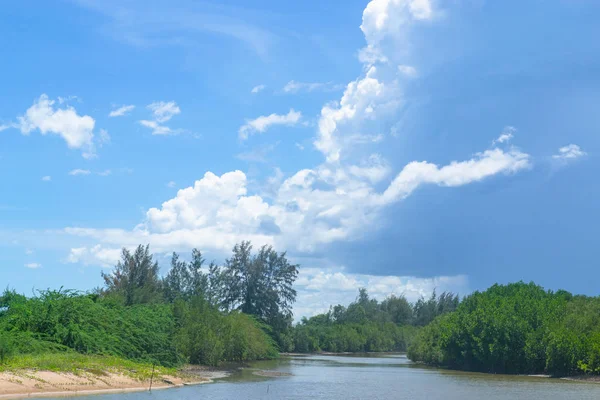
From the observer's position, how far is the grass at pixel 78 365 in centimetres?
4044

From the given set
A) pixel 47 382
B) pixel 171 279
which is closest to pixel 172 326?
pixel 47 382

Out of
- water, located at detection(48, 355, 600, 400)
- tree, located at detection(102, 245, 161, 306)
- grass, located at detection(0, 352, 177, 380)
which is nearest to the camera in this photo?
grass, located at detection(0, 352, 177, 380)

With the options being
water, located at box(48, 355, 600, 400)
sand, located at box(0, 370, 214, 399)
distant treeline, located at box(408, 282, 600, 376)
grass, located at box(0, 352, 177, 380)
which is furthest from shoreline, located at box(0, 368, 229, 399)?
distant treeline, located at box(408, 282, 600, 376)

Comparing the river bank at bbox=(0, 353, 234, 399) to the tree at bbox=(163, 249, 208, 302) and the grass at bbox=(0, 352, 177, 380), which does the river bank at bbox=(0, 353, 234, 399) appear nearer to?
the grass at bbox=(0, 352, 177, 380)

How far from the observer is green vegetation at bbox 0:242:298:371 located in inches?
1919

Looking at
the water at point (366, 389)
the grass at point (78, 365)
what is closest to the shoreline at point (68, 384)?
the grass at point (78, 365)

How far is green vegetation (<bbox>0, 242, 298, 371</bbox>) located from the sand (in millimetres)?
1401

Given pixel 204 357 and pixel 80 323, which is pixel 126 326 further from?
pixel 204 357

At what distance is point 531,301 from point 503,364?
8561 millimetres

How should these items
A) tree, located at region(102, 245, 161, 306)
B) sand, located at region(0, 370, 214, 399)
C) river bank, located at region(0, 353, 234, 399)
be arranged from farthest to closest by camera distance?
tree, located at region(102, 245, 161, 306)
river bank, located at region(0, 353, 234, 399)
sand, located at region(0, 370, 214, 399)

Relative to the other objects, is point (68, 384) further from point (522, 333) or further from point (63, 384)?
point (522, 333)

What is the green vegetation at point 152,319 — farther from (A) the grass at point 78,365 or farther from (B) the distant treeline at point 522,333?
(B) the distant treeline at point 522,333

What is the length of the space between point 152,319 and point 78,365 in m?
20.4

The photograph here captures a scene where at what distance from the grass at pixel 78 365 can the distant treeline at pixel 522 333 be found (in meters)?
41.9
